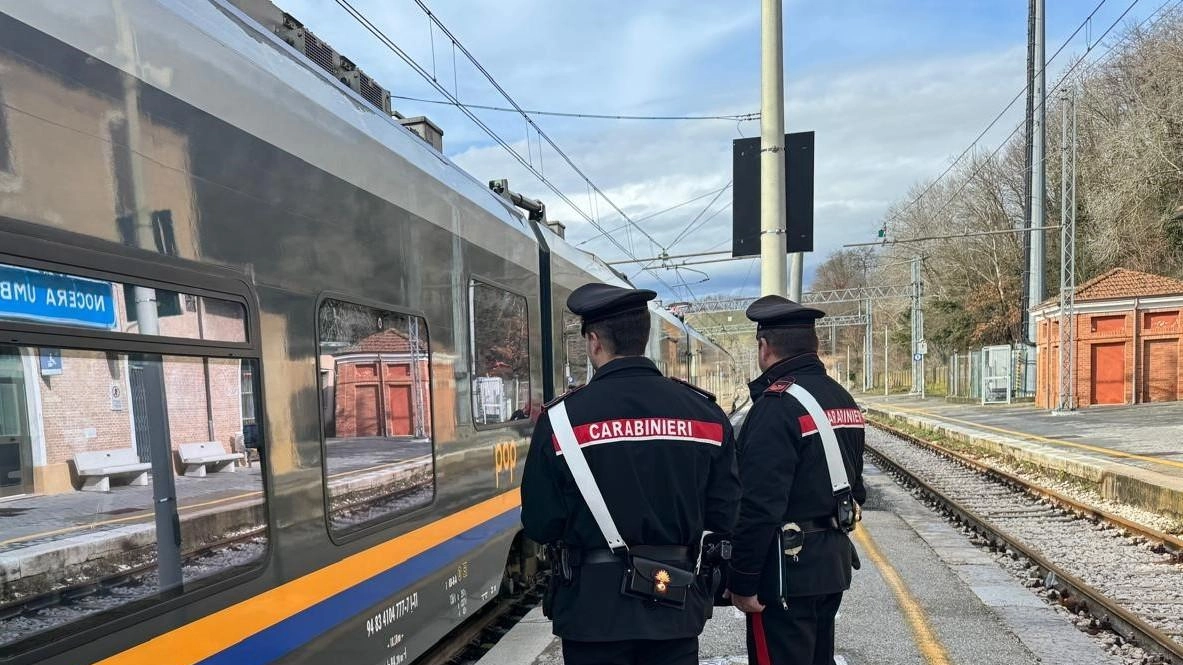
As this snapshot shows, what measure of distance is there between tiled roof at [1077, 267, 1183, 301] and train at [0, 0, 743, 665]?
28193mm

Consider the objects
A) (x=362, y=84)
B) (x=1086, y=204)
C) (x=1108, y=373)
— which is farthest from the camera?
(x=1086, y=204)

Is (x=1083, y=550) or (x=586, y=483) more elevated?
(x=586, y=483)

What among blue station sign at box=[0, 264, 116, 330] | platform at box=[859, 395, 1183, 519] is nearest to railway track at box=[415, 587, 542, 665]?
blue station sign at box=[0, 264, 116, 330]

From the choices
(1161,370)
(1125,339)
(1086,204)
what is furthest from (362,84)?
(1086,204)

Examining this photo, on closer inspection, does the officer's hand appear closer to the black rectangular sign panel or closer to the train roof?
the train roof

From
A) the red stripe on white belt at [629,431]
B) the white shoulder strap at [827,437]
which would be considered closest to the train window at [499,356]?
the white shoulder strap at [827,437]

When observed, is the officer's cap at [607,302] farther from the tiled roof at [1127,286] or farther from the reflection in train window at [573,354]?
the tiled roof at [1127,286]

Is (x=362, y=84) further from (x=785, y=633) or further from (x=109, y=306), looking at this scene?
(x=785, y=633)

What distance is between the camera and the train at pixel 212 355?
1986 millimetres

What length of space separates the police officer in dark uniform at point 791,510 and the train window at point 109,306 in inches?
80.1

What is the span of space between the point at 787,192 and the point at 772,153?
483mm

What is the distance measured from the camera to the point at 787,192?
22.7 ft

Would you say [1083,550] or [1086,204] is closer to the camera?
[1083,550]

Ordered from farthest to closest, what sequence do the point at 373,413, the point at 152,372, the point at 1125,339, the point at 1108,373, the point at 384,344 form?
the point at 1108,373 → the point at 1125,339 → the point at 384,344 → the point at 373,413 → the point at 152,372
